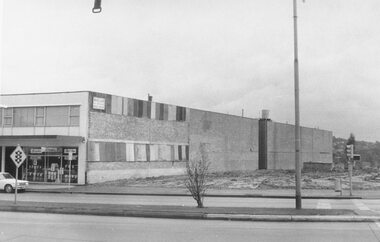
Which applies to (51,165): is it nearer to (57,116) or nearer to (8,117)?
(57,116)

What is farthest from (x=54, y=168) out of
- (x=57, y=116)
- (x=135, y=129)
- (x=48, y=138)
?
(x=135, y=129)

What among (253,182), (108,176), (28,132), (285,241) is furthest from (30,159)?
(285,241)

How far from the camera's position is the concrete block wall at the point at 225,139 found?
55.3 meters

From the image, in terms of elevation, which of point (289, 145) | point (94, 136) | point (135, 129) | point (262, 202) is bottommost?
point (262, 202)

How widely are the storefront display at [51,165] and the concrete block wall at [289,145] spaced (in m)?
38.6

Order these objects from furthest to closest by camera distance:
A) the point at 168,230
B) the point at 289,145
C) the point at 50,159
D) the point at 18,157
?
the point at 289,145 → the point at 50,159 → the point at 18,157 → the point at 168,230

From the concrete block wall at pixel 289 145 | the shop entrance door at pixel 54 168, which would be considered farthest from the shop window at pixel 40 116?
the concrete block wall at pixel 289 145

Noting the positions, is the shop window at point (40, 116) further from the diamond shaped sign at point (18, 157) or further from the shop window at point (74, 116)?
the diamond shaped sign at point (18, 157)

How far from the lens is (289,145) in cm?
7838

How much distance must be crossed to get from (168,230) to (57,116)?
96.1ft

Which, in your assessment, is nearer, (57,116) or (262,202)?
(262,202)

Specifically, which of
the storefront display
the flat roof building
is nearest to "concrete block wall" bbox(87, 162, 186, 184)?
A: the flat roof building

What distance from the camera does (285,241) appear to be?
11.4 meters

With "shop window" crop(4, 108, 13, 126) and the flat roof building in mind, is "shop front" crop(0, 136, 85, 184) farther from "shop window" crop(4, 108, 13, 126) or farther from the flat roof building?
"shop window" crop(4, 108, 13, 126)
